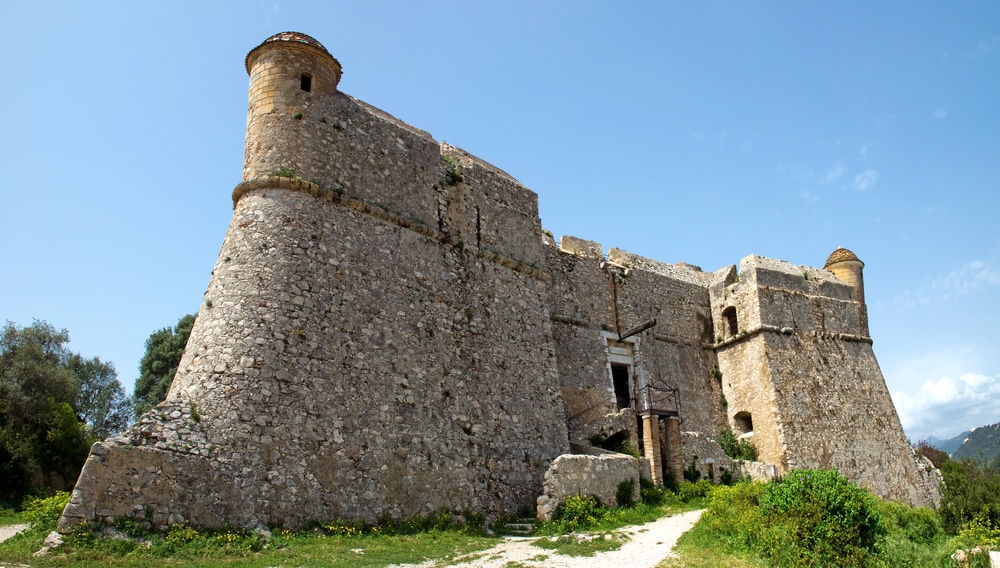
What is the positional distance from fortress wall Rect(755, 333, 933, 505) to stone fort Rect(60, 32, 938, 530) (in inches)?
5.2

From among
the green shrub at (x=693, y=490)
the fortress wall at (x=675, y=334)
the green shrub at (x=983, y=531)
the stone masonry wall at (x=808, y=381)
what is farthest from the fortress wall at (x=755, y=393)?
the green shrub at (x=983, y=531)

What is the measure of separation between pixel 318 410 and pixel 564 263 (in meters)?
10.9

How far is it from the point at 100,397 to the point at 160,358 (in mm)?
3153

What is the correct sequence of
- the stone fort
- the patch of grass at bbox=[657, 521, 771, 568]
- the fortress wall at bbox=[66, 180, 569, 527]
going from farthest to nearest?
the fortress wall at bbox=[66, 180, 569, 527]
the stone fort
the patch of grass at bbox=[657, 521, 771, 568]

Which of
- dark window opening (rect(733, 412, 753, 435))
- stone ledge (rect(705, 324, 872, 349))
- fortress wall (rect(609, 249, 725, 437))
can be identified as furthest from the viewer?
stone ledge (rect(705, 324, 872, 349))

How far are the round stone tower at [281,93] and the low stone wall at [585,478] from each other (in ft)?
27.4

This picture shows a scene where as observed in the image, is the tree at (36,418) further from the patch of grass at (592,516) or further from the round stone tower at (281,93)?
the patch of grass at (592,516)

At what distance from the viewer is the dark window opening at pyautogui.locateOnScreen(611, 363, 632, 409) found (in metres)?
22.6

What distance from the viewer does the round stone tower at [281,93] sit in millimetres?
14664

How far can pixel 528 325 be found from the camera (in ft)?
60.2

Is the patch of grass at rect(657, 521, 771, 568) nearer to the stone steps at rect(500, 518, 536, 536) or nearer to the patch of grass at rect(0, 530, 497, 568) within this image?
the stone steps at rect(500, 518, 536, 536)

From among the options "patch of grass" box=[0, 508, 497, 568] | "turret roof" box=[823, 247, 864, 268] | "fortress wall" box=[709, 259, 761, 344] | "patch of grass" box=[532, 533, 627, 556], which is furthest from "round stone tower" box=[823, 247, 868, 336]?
"patch of grass" box=[0, 508, 497, 568]

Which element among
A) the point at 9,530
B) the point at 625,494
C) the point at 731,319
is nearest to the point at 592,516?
the point at 625,494

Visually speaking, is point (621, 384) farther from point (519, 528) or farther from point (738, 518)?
point (738, 518)
